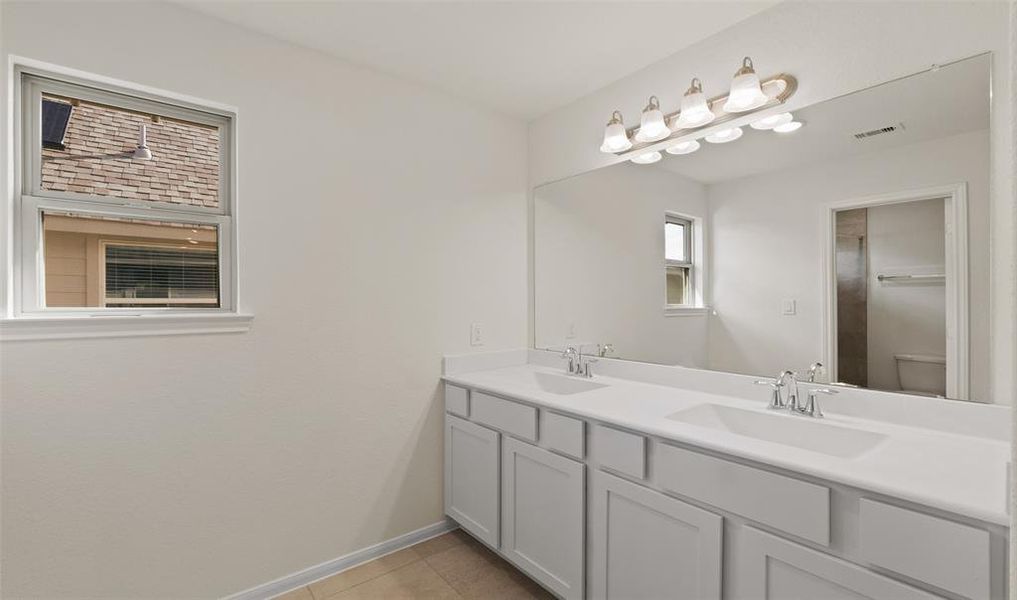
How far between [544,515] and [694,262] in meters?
1.29

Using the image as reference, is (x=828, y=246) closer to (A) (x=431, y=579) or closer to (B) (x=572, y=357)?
(B) (x=572, y=357)

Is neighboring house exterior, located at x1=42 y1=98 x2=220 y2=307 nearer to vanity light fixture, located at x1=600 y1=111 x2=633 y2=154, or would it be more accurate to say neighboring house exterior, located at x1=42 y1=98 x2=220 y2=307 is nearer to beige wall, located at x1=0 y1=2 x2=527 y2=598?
beige wall, located at x1=0 y1=2 x2=527 y2=598

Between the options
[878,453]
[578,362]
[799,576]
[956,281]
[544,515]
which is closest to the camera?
[799,576]

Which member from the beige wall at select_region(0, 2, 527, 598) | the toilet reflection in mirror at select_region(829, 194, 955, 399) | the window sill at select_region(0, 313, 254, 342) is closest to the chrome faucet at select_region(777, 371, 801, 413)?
the toilet reflection in mirror at select_region(829, 194, 955, 399)

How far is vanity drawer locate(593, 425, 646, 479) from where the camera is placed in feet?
4.75

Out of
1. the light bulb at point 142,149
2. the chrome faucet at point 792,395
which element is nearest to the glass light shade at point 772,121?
the chrome faucet at point 792,395

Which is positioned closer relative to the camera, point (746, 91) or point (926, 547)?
point (926, 547)

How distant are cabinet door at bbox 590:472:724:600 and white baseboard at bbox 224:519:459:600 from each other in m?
1.06

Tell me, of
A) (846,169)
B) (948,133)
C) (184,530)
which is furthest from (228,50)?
(948,133)

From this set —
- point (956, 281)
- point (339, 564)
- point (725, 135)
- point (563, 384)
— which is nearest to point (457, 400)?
point (563, 384)

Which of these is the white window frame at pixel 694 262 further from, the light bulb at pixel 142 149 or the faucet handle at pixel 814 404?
the light bulb at pixel 142 149

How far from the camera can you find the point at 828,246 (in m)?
1.61

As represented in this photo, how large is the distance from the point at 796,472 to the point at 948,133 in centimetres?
118

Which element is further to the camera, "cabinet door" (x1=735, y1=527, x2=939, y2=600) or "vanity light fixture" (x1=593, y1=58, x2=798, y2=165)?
"vanity light fixture" (x1=593, y1=58, x2=798, y2=165)
